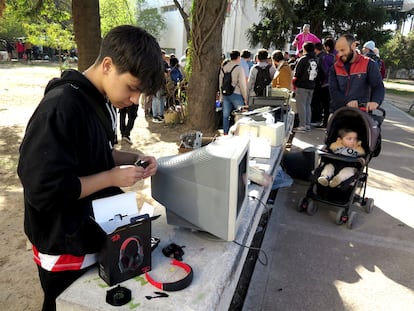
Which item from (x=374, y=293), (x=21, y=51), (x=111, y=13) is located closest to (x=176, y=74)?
(x=374, y=293)

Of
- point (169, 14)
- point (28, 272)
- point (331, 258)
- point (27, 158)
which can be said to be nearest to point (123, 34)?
point (27, 158)

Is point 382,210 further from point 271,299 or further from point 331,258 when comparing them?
point 271,299

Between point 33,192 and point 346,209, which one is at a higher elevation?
point 33,192

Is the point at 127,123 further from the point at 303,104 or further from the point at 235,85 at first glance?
the point at 303,104

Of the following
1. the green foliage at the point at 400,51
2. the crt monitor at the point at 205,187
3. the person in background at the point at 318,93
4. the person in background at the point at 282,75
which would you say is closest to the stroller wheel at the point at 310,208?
the crt monitor at the point at 205,187

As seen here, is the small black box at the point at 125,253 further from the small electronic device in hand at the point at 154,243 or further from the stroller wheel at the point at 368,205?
the stroller wheel at the point at 368,205

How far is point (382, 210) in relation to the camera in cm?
401

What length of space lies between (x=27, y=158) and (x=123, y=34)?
56cm

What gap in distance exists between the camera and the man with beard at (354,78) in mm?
4211

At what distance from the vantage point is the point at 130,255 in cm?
139

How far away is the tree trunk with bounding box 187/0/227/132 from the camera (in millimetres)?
6949

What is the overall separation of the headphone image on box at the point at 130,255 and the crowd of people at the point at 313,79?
3.41 m

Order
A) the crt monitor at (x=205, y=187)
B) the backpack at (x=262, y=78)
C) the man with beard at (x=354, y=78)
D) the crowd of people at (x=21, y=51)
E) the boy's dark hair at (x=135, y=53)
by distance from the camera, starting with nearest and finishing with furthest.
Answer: the boy's dark hair at (x=135, y=53) → the crt monitor at (x=205, y=187) → the man with beard at (x=354, y=78) → the backpack at (x=262, y=78) → the crowd of people at (x=21, y=51)

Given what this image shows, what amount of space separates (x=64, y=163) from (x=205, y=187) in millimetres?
697
